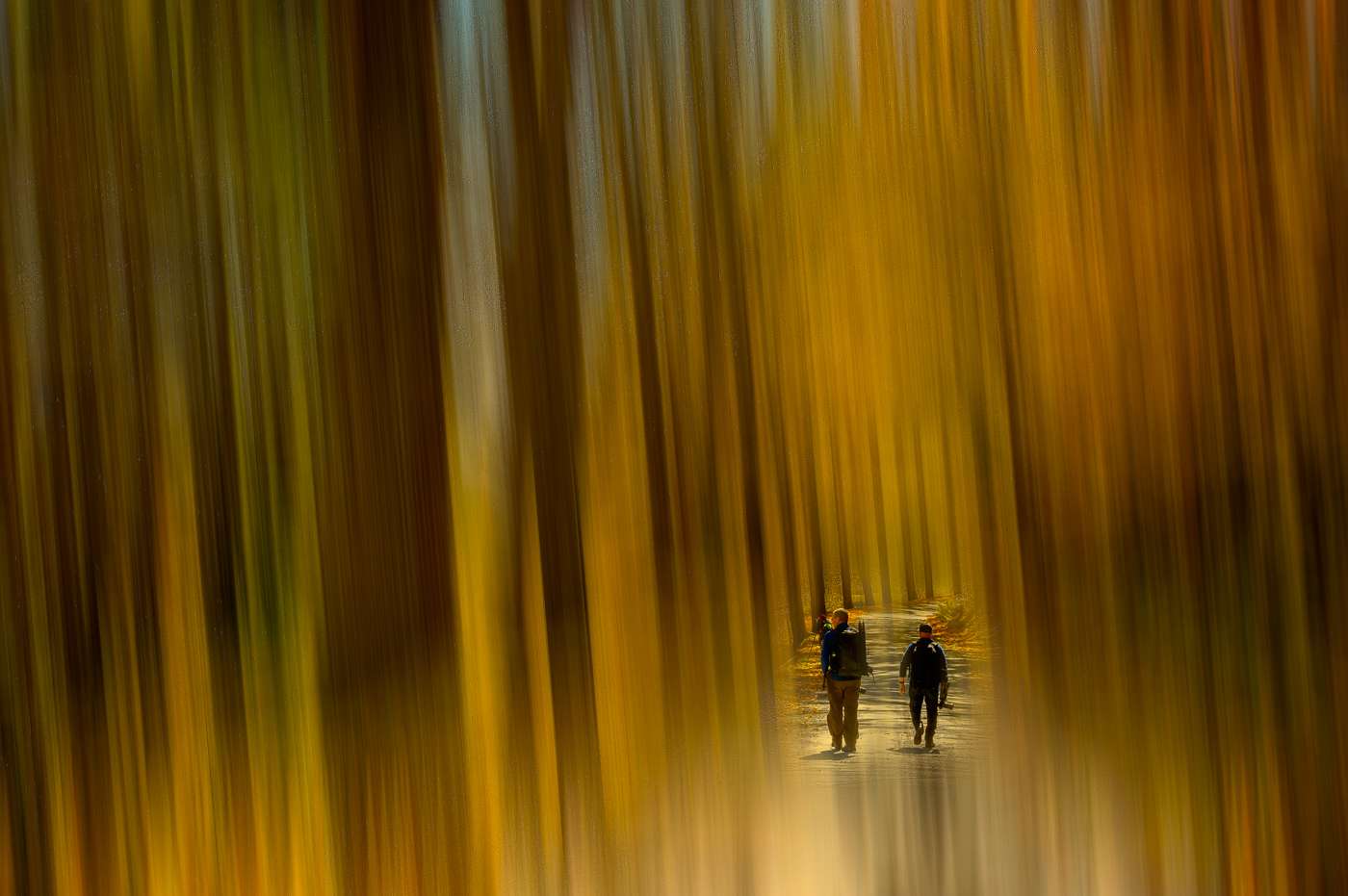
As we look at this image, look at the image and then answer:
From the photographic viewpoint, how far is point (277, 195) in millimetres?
1435

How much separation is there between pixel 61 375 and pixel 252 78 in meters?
0.46

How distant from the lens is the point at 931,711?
4.20 feet

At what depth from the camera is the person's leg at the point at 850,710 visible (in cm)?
130

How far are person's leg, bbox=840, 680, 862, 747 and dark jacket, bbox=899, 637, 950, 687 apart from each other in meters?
0.06

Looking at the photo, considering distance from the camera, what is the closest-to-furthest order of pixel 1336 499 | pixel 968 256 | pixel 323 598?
pixel 1336 499 < pixel 968 256 < pixel 323 598

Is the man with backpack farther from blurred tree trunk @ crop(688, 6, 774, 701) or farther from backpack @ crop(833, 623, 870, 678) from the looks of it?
blurred tree trunk @ crop(688, 6, 774, 701)

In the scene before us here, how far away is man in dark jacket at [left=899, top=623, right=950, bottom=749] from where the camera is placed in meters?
1.28

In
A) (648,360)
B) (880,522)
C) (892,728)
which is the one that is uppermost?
(648,360)

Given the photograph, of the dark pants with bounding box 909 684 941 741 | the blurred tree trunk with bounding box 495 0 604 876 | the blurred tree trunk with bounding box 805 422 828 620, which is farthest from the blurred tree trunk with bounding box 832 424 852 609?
the blurred tree trunk with bounding box 495 0 604 876

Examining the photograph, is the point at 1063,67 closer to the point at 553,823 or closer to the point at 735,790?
the point at 735,790

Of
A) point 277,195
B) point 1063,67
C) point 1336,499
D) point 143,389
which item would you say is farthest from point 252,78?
point 1336,499

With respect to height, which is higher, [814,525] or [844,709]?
[814,525]

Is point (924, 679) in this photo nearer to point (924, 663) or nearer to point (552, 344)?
point (924, 663)

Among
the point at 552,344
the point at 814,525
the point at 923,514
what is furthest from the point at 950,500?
the point at 552,344
